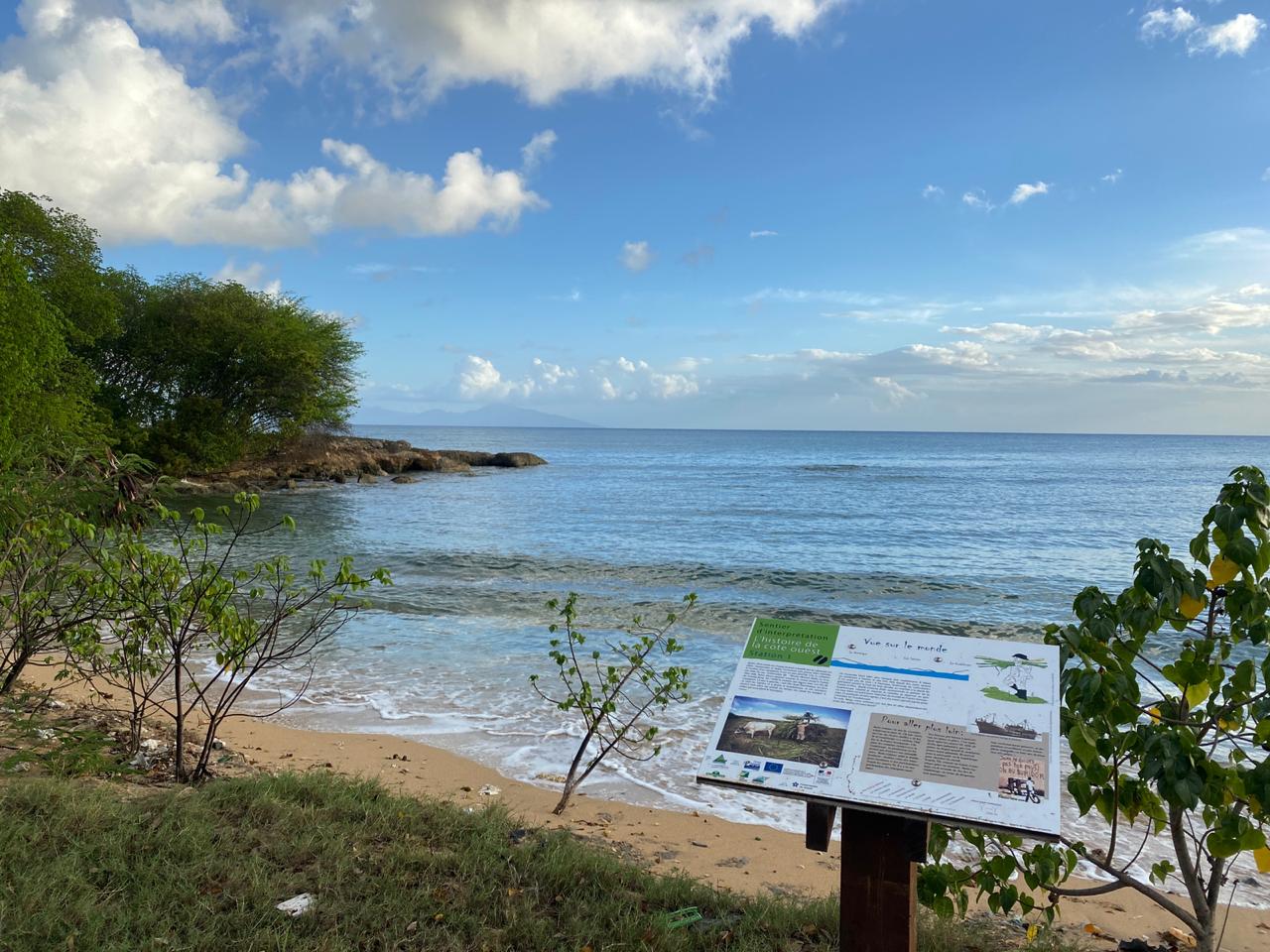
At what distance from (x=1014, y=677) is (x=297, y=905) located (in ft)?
9.91

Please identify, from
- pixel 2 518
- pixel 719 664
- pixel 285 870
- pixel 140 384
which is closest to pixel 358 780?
pixel 285 870

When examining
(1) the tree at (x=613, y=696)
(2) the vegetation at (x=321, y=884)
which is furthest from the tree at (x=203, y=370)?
(2) the vegetation at (x=321, y=884)

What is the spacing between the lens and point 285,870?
12.6ft

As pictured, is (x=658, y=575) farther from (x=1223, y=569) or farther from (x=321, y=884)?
(x=1223, y=569)

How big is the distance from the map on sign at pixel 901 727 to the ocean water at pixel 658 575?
325 cm

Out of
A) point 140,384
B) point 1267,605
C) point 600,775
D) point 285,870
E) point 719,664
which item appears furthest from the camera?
point 140,384

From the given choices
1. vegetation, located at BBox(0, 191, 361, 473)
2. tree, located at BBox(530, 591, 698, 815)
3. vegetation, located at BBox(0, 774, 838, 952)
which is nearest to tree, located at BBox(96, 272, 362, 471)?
vegetation, located at BBox(0, 191, 361, 473)

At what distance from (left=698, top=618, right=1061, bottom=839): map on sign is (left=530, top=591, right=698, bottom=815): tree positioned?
1.72m

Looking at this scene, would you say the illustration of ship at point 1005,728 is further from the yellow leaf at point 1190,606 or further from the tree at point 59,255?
the tree at point 59,255

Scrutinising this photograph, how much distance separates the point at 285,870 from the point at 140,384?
42.9m

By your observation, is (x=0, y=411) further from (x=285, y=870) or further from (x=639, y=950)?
(x=639, y=950)

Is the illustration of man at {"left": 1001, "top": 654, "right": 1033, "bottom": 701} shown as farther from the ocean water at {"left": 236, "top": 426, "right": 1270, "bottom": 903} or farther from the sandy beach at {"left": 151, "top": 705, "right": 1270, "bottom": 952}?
the ocean water at {"left": 236, "top": 426, "right": 1270, "bottom": 903}

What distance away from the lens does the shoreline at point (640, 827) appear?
4.49 meters

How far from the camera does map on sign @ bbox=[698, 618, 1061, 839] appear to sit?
2648 mm
